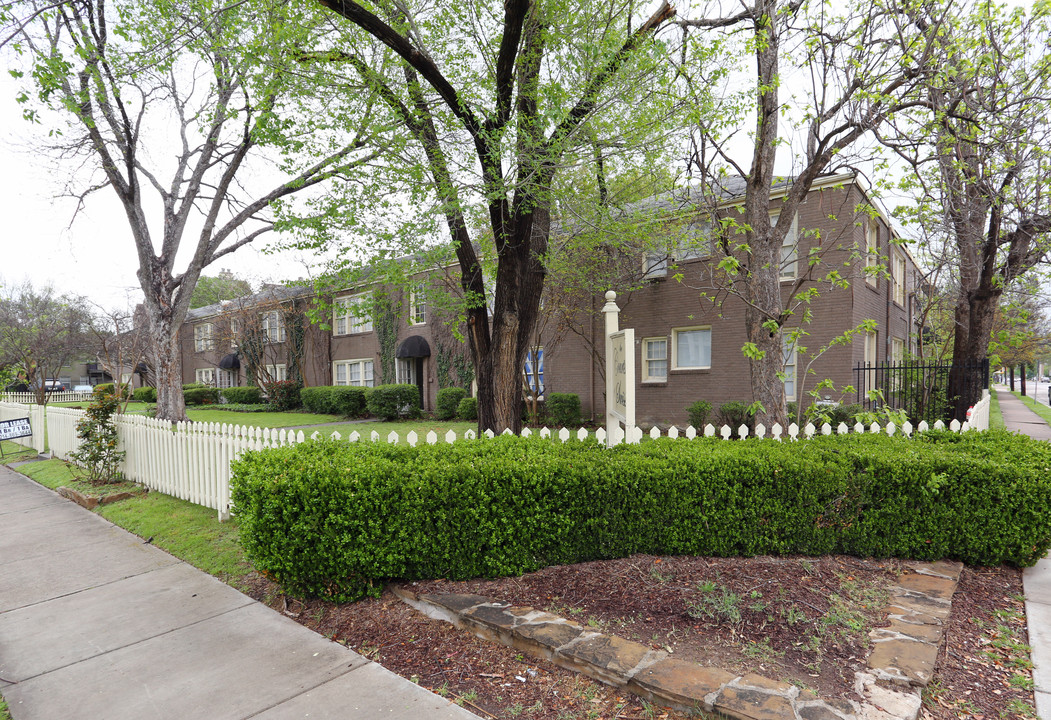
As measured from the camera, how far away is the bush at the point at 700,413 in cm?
1391

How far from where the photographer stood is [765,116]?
275 inches

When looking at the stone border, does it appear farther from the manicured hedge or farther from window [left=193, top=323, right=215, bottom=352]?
window [left=193, top=323, right=215, bottom=352]

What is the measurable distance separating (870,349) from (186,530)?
16.1 meters

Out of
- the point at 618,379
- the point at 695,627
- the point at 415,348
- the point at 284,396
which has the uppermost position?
the point at 415,348

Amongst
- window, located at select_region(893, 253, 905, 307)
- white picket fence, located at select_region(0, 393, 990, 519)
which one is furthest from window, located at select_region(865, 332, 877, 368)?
white picket fence, located at select_region(0, 393, 990, 519)

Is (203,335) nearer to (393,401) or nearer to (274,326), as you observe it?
(274,326)

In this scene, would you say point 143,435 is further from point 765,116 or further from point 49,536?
point 765,116

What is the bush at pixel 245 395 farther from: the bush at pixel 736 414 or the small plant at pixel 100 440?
the bush at pixel 736 414

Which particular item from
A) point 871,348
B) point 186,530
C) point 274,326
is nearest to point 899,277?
point 871,348

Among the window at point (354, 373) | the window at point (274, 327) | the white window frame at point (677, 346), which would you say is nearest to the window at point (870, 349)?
the white window frame at point (677, 346)

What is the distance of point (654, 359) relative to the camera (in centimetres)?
1596

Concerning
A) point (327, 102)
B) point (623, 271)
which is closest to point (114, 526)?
point (327, 102)

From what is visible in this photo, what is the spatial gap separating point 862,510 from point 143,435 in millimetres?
9224

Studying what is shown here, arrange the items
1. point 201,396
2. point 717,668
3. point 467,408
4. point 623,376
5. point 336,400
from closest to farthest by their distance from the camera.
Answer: point 717,668, point 623,376, point 467,408, point 336,400, point 201,396
